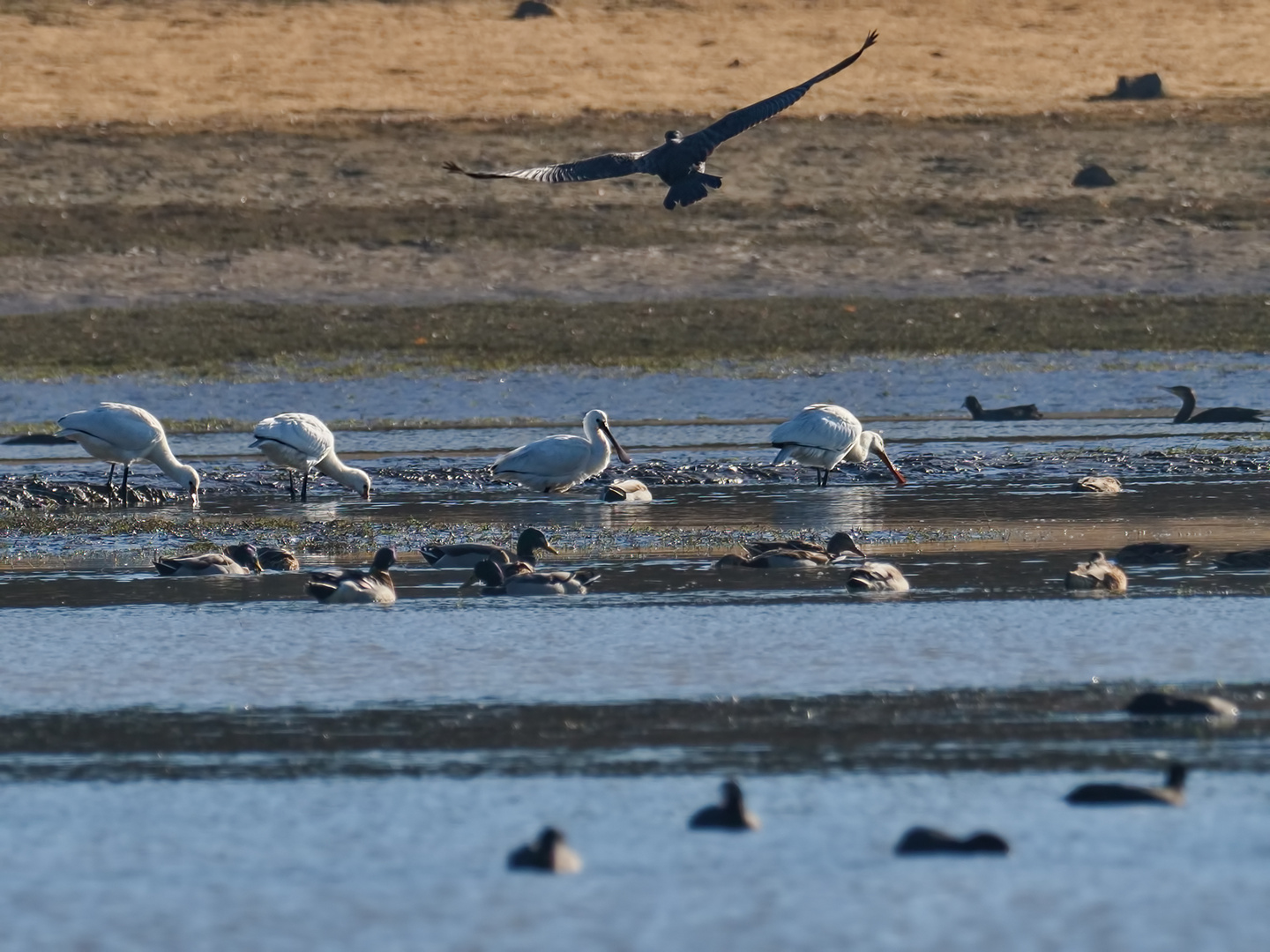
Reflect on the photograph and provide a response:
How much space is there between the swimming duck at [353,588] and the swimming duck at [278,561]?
115 cm

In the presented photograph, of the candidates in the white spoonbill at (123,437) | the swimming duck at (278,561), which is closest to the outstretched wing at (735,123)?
the swimming duck at (278,561)

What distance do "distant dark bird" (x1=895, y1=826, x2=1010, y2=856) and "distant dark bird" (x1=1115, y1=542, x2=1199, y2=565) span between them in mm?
5719

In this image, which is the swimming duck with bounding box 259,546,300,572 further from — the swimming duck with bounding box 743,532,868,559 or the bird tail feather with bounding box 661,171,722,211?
the bird tail feather with bounding box 661,171,722,211

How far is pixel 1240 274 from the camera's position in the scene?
29.2 m

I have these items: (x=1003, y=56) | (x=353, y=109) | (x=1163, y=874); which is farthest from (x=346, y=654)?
(x=1003, y=56)

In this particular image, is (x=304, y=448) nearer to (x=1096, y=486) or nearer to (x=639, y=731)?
(x=1096, y=486)

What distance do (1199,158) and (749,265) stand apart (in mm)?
9069

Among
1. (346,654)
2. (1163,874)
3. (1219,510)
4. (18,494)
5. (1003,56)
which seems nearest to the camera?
(1163,874)

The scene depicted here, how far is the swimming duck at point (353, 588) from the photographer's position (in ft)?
37.4

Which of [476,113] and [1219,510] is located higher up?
[476,113]

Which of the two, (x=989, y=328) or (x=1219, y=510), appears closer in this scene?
(x=1219, y=510)

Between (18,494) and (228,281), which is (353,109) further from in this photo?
(18,494)

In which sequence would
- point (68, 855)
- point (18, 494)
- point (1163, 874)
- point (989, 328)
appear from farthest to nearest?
point (989, 328)
point (18, 494)
point (68, 855)
point (1163, 874)

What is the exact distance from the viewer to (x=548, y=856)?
671 centimetres
